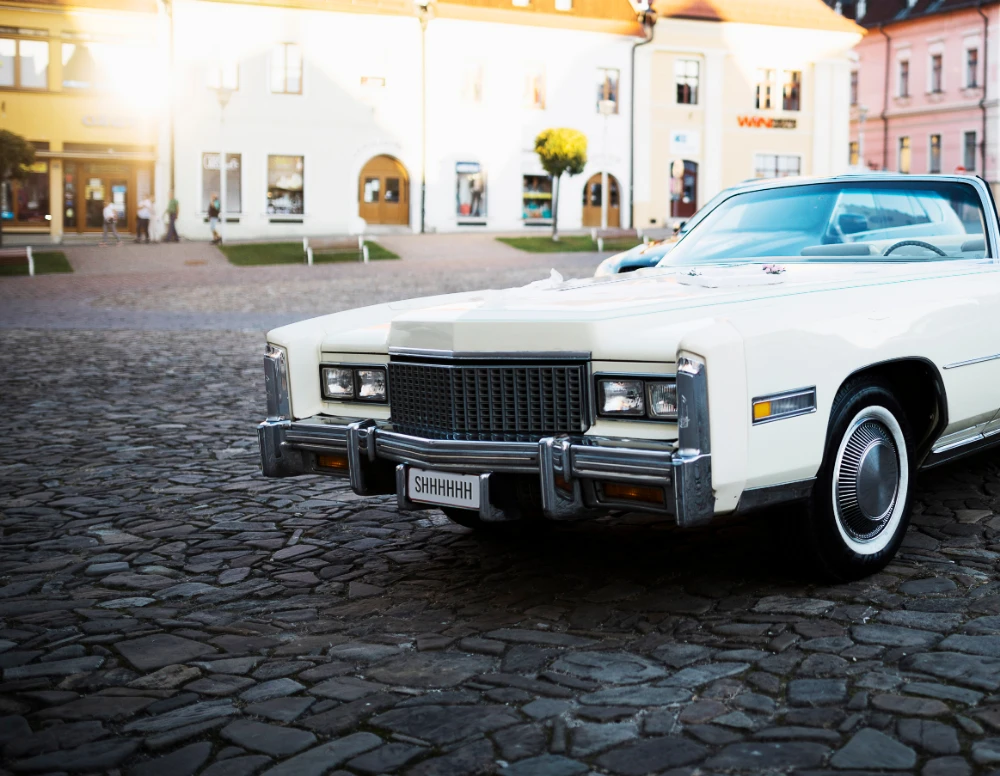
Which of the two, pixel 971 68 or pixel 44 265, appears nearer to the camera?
pixel 44 265

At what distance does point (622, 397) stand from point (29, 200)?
41.7 m

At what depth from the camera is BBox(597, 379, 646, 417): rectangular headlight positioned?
14.1ft

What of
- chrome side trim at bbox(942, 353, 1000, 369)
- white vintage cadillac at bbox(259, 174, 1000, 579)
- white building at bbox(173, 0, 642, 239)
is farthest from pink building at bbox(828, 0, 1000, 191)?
white vintage cadillac at bbox(259, 174, 1000, 579)

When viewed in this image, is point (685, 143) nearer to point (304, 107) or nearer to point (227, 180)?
point (304, 107)

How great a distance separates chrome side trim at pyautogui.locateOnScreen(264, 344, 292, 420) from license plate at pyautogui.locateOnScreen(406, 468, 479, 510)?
2.73 ft

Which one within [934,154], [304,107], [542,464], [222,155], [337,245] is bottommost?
[542,464]

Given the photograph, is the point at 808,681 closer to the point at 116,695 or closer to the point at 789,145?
the point at 116,695

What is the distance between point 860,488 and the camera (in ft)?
15.7

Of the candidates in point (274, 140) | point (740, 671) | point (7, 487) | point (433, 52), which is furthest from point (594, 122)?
point (740, 671)

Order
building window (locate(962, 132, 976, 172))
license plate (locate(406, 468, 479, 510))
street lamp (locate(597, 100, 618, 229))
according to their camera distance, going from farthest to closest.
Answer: building window (locate(962, 132, 976, 172)) < street lamp (locate(597, 100, 618, 229)) < license plate (locate(406, 468, 479, 510))

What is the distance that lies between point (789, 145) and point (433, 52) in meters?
16.5

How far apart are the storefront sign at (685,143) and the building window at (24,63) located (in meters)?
23.4

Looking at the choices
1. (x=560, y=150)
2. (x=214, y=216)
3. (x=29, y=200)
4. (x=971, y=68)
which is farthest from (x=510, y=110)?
(x=971, y=68)

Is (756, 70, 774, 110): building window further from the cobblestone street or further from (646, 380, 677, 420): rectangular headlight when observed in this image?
(646, 380, 677, 420): rectangular headlight
